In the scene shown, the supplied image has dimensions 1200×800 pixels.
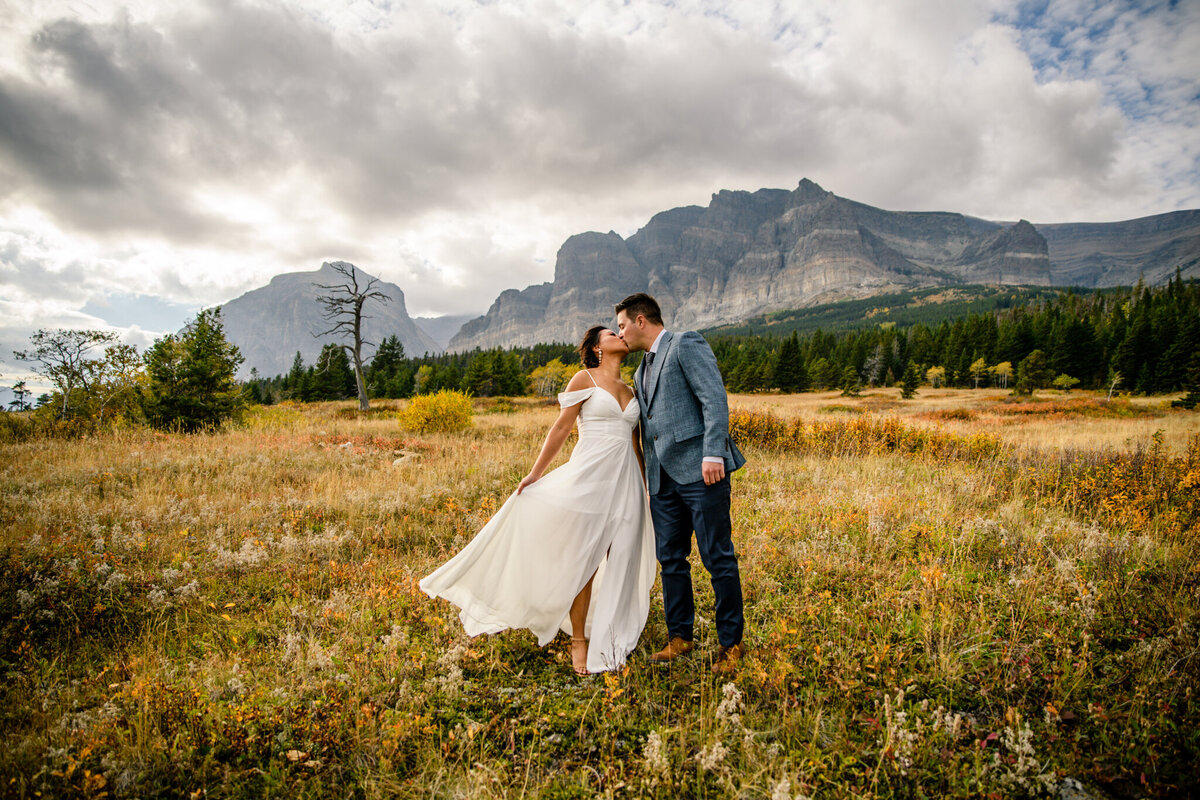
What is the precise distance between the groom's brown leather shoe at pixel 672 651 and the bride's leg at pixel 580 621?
0.57 m

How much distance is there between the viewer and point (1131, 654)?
3342 millimetres

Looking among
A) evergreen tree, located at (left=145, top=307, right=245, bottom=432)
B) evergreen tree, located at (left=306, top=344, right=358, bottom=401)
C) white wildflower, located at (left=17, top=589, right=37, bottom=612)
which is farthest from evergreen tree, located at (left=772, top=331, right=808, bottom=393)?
white wildflower, located at (left=17, top=589, right=37, bottom=612)

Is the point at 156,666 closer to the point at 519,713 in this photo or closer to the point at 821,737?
the point at 519,713

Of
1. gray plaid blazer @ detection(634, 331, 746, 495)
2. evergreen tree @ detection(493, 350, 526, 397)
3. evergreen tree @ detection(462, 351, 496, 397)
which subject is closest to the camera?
gray plaid blazer @ detection(634, 331, 746, 495)

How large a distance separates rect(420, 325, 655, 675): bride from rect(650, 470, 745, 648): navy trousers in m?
0.28

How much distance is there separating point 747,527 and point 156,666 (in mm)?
6210

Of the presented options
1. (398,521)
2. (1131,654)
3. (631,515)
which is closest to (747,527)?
(631,515)

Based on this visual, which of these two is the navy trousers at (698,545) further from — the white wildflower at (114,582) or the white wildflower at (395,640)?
the white wildflower at (114,582)

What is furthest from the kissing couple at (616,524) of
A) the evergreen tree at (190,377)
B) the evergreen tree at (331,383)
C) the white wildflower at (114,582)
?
the evergreen tree at (331,383)

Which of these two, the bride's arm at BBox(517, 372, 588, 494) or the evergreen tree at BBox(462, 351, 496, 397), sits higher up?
the evergreen tree at BBox(462, 351, 496, 397)

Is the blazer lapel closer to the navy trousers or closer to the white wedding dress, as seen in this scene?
the white wedding dress

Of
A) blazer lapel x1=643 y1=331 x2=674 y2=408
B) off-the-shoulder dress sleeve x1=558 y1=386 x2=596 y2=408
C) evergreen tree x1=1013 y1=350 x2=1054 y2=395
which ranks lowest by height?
evergreen tree x1=1013 y1=350 x2=1054 y2=395

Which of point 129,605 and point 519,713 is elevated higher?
point 129,605

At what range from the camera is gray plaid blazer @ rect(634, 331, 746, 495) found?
11.9 ft
